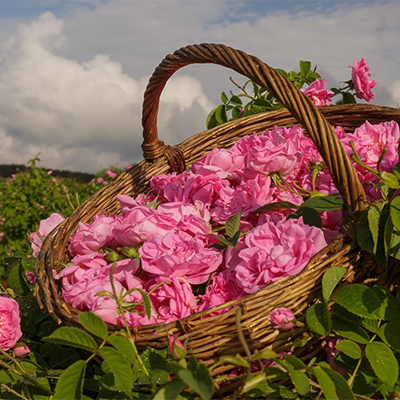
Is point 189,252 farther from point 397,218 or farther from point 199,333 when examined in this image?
point 397,218

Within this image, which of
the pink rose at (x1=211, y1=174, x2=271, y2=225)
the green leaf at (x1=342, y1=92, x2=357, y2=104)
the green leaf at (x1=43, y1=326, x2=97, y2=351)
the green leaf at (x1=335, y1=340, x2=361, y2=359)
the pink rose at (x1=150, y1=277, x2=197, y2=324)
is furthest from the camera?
the green leaf at (x1=342, y1=92, x2=357, y2=104)

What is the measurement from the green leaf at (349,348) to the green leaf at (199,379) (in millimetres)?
310

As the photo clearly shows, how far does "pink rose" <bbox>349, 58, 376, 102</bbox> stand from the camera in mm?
1920

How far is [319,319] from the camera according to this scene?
29.4 inches

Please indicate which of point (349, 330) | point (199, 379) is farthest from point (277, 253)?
point (199, 379)

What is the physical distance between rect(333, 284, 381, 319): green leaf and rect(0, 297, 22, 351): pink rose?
0.78 metres

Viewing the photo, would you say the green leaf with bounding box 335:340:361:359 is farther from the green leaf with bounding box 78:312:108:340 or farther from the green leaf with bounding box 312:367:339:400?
the green leaf with bounding box 78:312:108:340

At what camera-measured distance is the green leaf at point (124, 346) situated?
2.22ft

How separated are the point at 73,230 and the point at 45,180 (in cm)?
313

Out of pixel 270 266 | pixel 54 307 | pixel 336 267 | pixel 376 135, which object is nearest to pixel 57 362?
pixel 54 307

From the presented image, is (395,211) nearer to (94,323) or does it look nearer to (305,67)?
(94,323)

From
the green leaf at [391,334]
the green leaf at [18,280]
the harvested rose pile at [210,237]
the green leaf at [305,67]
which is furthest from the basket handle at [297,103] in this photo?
the green leaf at [305,67]

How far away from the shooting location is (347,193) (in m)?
0.83

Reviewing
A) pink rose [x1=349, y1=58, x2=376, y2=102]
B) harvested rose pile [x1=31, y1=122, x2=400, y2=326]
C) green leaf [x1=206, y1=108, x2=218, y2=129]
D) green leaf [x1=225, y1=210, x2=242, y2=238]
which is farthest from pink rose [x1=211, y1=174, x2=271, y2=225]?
pink rose [x1=349, y1=58, x2=376, y2=102]
